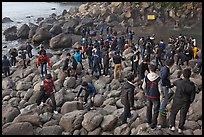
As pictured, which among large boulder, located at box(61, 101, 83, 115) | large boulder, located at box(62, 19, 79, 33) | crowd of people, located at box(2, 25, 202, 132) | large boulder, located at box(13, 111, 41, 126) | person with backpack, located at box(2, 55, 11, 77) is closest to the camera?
crowd of people, located at box(2, 25, 202, 132)

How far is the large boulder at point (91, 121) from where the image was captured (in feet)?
35.1

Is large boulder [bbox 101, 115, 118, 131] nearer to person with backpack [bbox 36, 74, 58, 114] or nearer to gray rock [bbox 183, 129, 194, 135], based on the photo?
gray rock [bbox 183, 129, 194, 135]

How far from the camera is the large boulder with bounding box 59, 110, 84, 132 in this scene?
11.0 meters

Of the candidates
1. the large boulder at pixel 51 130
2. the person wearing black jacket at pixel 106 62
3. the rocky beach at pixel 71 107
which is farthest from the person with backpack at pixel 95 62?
the large boulder at pixel 51 130

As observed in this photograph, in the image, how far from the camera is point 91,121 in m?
10.8

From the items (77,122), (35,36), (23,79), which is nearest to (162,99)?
(77,122)

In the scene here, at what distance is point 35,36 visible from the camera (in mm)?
36188

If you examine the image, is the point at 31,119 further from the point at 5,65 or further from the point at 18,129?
the point at 5,65

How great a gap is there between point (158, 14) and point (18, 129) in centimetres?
3893

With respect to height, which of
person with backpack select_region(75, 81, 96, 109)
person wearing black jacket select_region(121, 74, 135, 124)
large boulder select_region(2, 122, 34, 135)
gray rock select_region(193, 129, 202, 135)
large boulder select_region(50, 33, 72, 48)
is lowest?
large boulder select_region(50, 33, 72, 48)

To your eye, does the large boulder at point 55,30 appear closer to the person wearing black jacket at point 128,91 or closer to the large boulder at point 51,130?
the large boulder at point 51,130

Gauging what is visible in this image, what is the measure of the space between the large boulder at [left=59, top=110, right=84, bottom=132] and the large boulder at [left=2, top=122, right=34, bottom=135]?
1259 millimetres

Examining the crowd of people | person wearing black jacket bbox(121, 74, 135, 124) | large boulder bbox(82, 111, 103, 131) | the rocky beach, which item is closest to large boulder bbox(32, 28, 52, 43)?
the rocky beach

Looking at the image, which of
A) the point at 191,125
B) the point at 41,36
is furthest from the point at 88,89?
the point at 41,36
